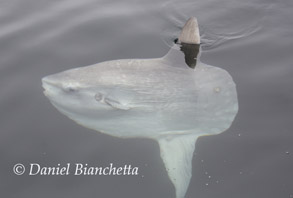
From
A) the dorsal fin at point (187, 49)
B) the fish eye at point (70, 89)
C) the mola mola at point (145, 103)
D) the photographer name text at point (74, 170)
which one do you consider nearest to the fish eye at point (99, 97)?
the mola mola at point (145, 103)

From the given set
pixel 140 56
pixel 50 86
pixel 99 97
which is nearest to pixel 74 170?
pixel 99 97

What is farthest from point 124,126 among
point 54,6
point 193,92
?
point 54,6

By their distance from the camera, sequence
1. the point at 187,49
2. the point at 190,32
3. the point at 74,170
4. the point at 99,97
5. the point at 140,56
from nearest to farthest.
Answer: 1. the point at 74,170
2. the point at 99,97
3. the point at 190,32
4. the point at 187,49
5. the point at 140,56

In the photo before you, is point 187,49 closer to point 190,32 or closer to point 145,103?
point 190,32

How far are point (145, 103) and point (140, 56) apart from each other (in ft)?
5.05

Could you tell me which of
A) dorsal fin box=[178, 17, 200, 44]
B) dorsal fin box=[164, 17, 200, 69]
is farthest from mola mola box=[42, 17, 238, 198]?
dorsal fin box=[178, 17, 200, 44]

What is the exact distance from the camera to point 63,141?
4.92m

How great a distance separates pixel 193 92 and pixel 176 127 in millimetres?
522

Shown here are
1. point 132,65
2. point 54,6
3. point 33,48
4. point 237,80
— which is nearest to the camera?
point 132,65

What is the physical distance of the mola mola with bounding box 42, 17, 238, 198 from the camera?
493cm

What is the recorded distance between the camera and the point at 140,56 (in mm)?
6414

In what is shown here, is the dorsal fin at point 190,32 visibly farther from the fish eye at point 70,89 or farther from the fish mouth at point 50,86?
the fish mouth at point 50,86

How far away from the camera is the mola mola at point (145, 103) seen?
194 inches

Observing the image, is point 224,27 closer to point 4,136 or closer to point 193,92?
point 193,92
